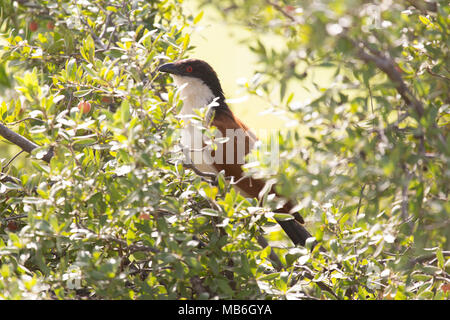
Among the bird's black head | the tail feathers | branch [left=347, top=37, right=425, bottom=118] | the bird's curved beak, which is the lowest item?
the tail feathers

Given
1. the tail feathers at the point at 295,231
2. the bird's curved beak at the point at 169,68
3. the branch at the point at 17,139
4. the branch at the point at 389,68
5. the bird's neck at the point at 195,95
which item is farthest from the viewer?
the bird's neck at the point at 195,95

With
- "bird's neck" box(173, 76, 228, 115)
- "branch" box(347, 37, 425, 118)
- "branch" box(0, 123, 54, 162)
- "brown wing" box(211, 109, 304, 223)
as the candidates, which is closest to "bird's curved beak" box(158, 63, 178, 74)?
"bird's neck" box(173, 76, 228, 115)

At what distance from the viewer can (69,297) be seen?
81.2 inches

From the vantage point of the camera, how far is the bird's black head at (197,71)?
11.4 ft

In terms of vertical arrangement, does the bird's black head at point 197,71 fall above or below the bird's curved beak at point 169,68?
below

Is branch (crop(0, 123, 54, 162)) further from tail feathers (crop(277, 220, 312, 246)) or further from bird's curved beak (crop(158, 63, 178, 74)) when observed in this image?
tail feathers (crop(277, 220, 312, 246))

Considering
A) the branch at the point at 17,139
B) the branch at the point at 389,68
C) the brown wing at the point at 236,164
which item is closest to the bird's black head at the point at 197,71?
the brown wing at the point at 236,164

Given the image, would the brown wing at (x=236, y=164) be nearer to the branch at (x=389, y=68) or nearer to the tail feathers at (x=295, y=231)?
the tail feathers at (x=295, y=231)

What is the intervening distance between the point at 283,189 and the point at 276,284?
2.47 ft

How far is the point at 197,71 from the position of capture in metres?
3.73

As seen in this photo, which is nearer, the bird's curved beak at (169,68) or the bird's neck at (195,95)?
the bird's curved beak at (169,68)

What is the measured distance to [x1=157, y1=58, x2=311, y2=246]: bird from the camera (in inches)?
134

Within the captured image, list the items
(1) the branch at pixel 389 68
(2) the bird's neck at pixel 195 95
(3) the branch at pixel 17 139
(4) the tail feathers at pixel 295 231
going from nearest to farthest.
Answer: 1. (1) the branch at pixel 389 68
2. (3) the branch at pixel 17 139
3. (4) the tail feathers at pixel 295 231
4. (2) the bird's neck at pixel 195 95

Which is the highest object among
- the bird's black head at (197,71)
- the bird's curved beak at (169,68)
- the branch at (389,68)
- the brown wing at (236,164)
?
the branch at (389,68)
